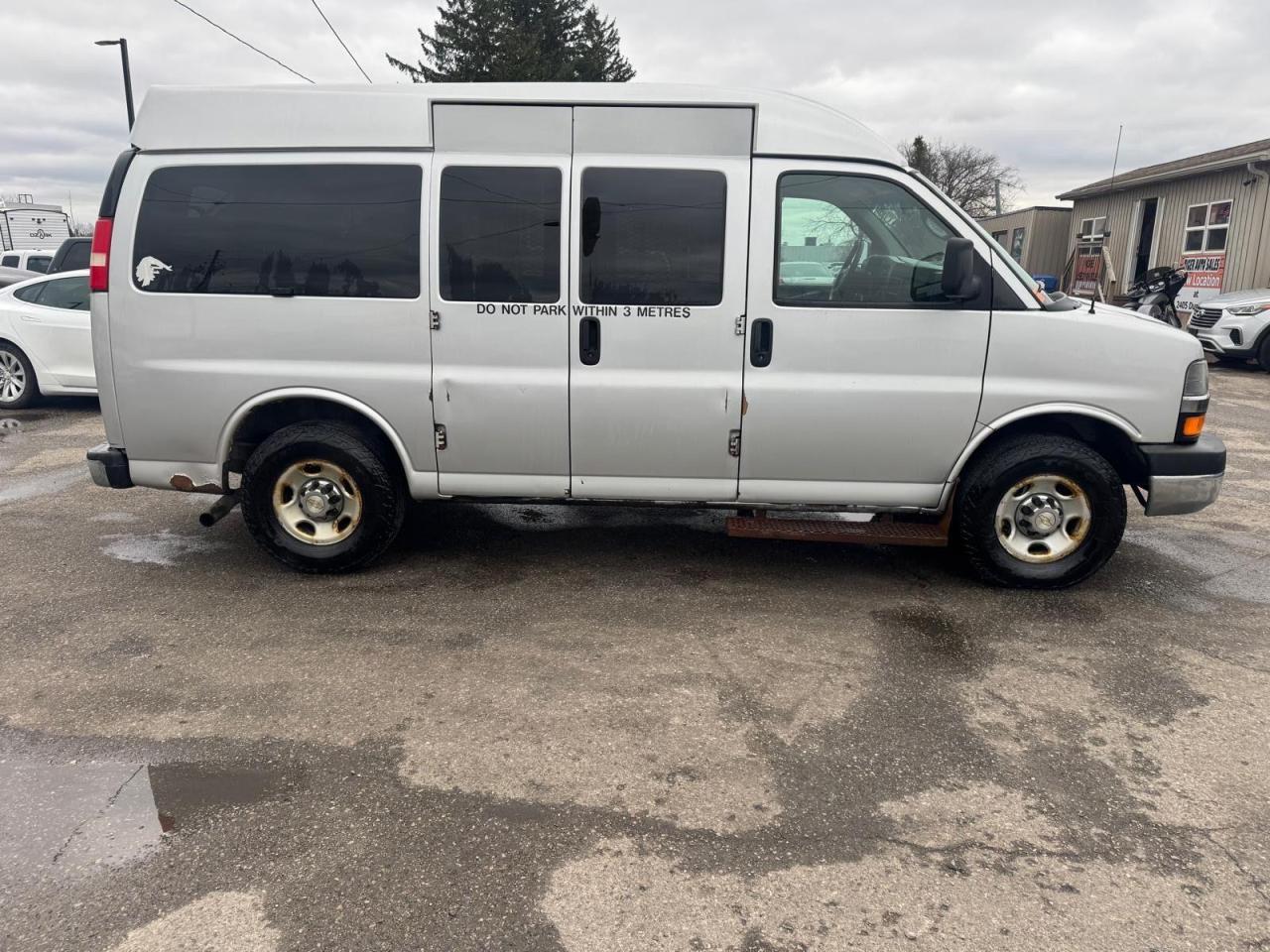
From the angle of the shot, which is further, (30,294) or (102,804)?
(30,294)

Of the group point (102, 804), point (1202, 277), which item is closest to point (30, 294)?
point (102, 804)

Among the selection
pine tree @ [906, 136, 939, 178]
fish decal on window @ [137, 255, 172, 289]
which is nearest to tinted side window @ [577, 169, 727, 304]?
fish decal on window @ [137, 255, 172, 289]

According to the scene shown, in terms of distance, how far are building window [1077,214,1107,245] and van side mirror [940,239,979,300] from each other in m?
21.3

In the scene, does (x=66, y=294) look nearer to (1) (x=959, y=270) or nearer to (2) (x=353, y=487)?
(2) (x=353, y=487)

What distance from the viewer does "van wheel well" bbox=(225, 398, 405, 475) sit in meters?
4.72

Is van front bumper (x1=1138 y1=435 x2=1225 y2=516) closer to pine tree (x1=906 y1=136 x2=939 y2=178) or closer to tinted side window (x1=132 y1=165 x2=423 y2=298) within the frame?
tinted side window (x1=132 y1=165 x2=423 y2=298)

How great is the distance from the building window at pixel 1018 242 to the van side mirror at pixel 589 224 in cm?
2683

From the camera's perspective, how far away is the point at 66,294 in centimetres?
955

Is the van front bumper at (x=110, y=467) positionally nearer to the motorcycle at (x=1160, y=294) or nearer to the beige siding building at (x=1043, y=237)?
the motorcycle at (x=1160, y=294)

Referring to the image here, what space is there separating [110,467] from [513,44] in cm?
2782

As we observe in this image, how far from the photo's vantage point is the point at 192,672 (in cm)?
380

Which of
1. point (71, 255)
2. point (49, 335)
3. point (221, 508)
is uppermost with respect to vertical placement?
point (71, 255)

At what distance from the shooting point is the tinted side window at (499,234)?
4.43 meters

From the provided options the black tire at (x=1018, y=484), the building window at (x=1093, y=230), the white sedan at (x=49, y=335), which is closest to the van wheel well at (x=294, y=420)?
the black tire at (x=1018, y=484)
